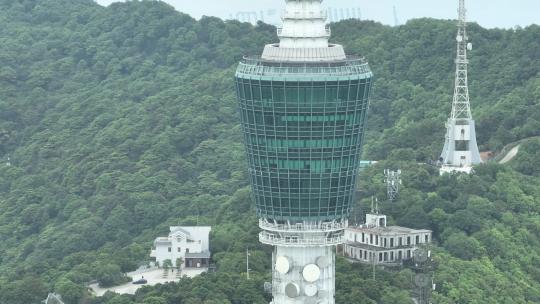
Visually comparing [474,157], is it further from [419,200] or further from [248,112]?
[248,112]

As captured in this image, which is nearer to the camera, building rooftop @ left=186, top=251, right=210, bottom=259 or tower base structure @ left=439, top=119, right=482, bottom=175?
building rooftop @ left=186, top=251, right=210, bottom=259

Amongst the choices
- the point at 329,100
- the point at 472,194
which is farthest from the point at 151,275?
the point at 329,100

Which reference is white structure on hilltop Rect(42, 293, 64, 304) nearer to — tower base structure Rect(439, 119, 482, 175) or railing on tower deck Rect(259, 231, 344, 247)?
railing on tower deck Rect(259, 231, 344, 247)

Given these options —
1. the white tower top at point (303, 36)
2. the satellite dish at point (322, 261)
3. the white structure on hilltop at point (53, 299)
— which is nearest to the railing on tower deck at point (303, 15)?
the white tower top at point (303, 36)

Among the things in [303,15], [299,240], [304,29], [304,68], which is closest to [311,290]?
[299,240]

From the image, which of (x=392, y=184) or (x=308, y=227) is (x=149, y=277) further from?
(x=308, y=227)

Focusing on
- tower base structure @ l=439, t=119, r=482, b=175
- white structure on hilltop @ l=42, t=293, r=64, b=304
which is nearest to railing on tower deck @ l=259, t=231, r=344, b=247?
white structure on hilltop @ l=42, t=293, r=64, b=304
